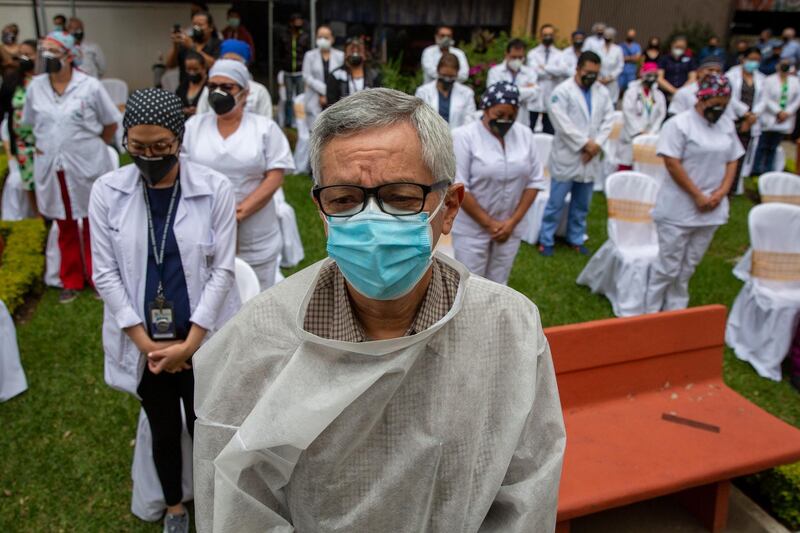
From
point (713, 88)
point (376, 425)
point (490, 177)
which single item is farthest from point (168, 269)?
point (713, 88)

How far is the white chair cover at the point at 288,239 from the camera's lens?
273 inches

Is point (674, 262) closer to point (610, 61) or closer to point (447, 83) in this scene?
point (447, 83)

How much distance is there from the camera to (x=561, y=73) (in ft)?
40.2

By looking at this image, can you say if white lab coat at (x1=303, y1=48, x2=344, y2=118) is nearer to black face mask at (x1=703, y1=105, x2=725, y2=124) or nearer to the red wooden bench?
black face mask at (x1=703, y1=105, x2=725, y2=124)

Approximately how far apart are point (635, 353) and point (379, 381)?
8.24 ft

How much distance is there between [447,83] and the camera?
809 centimetres

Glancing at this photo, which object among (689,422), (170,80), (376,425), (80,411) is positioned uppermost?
(376,425)

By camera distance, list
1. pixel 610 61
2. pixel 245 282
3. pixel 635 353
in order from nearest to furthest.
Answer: pixel 245 282
pixel 635 353
pixel 610 61

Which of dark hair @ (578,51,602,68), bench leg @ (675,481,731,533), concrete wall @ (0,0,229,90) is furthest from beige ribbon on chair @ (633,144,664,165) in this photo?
concrete wall @ (0,0,229,90)

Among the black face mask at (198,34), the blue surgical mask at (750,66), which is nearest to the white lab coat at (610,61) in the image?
the blue surgical mask at (750,66)

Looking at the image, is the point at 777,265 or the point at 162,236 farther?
the point at 777,265

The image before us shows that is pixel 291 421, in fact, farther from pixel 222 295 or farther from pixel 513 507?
pixel 222 295

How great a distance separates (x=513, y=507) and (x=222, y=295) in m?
1.82

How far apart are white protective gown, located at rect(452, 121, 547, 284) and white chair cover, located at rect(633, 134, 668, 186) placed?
4.55m
